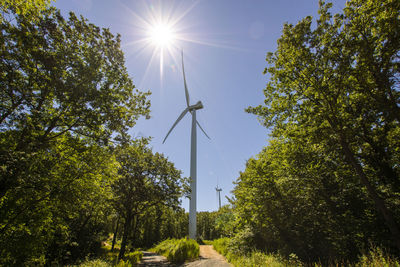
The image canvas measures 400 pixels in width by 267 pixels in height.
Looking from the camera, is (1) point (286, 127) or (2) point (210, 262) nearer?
(1) point (286, 127)

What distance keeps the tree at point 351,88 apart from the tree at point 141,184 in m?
13.5

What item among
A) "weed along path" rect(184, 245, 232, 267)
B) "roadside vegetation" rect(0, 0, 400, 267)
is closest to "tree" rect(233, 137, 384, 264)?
"roadside vegetation" rect(0, 0, 400, 267)

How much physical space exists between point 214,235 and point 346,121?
182 feet

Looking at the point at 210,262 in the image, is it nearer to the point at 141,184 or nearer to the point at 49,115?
the point at 141,184

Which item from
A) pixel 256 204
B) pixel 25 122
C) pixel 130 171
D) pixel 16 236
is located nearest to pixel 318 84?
pixel 256 204

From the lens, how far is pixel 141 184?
17.6 meters

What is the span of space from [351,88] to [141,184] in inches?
756

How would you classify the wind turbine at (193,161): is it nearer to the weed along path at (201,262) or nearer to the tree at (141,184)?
the tree at (141,184)

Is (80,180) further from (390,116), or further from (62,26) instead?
(390,116)

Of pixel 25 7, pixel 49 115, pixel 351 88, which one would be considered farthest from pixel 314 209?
pixel 25 7

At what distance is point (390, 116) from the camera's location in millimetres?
9211

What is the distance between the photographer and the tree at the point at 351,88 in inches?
329

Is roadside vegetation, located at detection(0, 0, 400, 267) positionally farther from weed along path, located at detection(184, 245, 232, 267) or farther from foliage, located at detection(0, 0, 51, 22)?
weed along path, located at detection(184, 245, 232, 267)

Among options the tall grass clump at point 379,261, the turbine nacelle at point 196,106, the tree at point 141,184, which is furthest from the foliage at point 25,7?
the turbine nacelle at point 196,106
